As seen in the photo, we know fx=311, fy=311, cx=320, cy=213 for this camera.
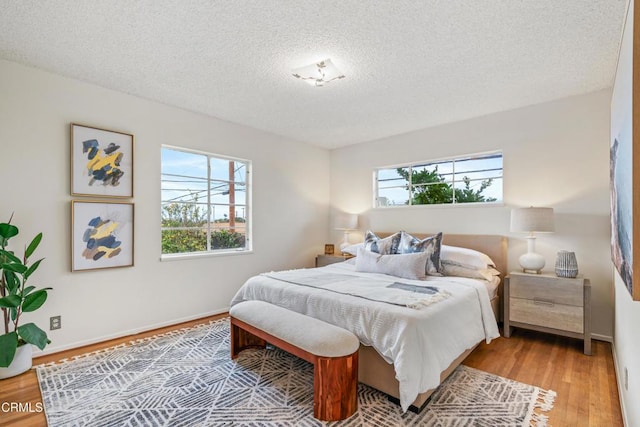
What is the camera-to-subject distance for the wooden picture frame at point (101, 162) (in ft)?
9.55

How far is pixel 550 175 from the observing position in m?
3.39

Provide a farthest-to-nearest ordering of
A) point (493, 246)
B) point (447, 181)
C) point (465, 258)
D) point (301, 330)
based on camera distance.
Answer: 1. point (447, 181)
2. point (493, 246)
3. point (465, 258)
4. point (301, 330)

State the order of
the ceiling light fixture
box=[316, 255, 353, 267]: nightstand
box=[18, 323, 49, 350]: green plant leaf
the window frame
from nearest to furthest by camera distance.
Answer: box=[18, 323, 49, 350]: green plant leaf
the ceiling light fixture
the window frame
box=[316, 255, 353, 267]: nightstand

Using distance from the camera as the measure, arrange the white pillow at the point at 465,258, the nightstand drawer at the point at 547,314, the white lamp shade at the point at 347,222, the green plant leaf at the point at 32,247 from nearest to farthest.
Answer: the green plant leaf at the point at 32,247, the nightstand drawer at the point at 547,314, the white pillow at the point at 465,258, the white lamp shade at the point at 347,222

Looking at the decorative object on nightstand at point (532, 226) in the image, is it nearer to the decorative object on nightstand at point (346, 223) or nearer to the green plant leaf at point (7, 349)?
the decorative object on nightstand at point (346, 223)

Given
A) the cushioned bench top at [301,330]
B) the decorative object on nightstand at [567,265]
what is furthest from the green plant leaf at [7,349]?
the decorative object on nightstand at [567,265]

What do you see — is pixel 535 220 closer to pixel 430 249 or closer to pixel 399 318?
pixel 430 249

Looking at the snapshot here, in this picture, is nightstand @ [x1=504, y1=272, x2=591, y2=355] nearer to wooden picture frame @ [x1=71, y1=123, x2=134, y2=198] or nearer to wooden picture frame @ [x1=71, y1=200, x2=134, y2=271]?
wooden picture frame @ [x1=71, y1=200, x2=134, y2=271]

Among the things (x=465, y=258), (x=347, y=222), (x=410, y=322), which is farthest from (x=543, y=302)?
(x=347, y=222)

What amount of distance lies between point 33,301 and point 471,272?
3.87 metres

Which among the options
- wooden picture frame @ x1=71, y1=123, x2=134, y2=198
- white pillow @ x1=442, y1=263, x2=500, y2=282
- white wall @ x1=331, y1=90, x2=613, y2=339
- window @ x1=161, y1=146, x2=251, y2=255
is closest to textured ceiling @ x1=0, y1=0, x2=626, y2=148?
white wall @ x1=331, y1=90, x2=613, y2=339

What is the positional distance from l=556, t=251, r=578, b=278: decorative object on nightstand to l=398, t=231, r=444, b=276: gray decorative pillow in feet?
3.53

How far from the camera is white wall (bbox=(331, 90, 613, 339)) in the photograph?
10.2 feet

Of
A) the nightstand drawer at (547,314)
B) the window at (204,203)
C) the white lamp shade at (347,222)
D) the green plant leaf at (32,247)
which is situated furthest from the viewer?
the white lamp shade at (347,222)
